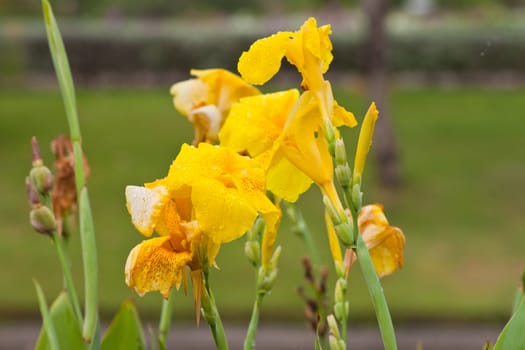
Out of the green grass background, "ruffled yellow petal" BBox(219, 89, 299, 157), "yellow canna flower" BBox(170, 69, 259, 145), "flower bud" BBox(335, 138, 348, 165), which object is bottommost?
"flower bud" BBox(335, 138, 348, 165)

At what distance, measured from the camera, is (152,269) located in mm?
788

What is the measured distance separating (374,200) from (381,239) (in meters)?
6.97

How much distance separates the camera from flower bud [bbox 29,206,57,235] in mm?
908

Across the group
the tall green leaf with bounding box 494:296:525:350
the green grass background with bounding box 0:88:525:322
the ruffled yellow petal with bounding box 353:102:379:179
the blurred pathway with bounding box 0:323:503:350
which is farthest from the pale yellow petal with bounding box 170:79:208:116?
the green grass background with bounding box 0:88:525:322

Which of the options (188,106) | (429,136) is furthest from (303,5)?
(188,106)

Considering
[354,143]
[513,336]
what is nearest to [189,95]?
[513,336]

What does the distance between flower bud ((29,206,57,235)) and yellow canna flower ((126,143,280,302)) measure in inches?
5.6

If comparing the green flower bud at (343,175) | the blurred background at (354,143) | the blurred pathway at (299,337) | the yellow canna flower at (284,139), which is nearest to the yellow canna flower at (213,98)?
the yellow canna flower at (284,139)

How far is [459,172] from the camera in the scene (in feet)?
28.8

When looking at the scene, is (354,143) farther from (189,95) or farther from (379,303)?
(379,303)

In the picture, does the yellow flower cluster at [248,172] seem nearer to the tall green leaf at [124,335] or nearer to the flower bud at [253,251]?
the flower bud at [253,251]

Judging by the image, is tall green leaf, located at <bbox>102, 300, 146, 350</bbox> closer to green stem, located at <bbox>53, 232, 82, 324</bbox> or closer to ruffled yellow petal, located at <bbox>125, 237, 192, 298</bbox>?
green stem, located at <bbox>53, 232, 82, 324</bbox>

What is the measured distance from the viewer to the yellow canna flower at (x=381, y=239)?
939mm

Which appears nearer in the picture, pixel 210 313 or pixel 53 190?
pixel 210 313
